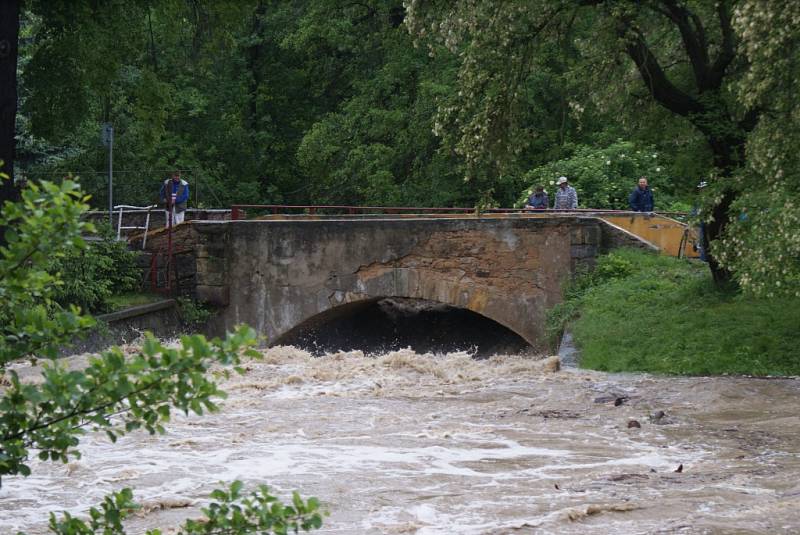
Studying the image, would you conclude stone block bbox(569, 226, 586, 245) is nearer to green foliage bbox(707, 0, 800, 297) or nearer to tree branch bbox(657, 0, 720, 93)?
tree branch bbox(657, 0, 720, 93)

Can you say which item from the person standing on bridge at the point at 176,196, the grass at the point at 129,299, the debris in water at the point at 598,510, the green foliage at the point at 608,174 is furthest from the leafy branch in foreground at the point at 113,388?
the green foliage at the point at 608,174

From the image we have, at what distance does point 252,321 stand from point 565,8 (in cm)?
927

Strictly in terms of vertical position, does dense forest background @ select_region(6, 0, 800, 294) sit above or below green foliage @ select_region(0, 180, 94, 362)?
above

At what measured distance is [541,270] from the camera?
19031 millimetres

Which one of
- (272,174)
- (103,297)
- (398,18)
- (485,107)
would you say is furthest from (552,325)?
(272,174)

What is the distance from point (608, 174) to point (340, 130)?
6.99 metres

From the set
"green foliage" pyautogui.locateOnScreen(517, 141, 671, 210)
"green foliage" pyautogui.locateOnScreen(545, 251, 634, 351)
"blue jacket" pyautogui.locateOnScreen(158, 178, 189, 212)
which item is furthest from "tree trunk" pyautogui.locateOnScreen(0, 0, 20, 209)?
"green foliage" pyautogui.locateOnScreen(517, 141, 671, 210)

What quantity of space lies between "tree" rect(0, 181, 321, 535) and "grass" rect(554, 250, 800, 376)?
34.3 feet

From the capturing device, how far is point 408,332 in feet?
78.7

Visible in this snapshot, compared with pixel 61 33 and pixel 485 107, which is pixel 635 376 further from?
pixel 61 33

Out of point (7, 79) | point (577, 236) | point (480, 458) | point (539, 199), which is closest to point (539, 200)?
point (539, 199)

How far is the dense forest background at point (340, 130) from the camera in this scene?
23.6m

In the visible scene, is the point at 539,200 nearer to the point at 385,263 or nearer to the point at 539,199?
the point at 539,199

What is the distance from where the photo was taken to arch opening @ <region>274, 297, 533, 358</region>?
22.6 metres
